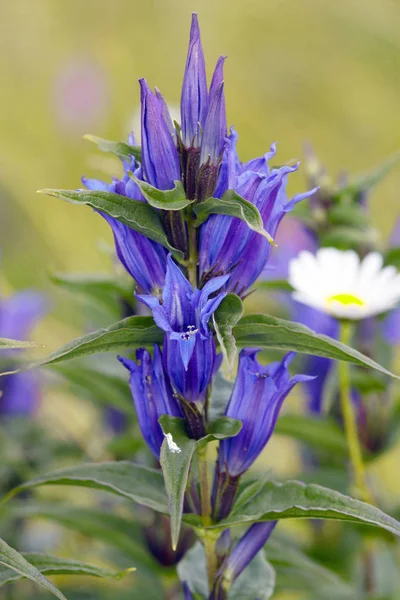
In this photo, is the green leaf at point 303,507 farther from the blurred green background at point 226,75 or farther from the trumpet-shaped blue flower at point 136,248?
the blurred green background at point 226,75

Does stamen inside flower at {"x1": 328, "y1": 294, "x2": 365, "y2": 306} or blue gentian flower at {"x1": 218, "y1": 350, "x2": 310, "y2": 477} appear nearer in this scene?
blue gentian flower at {"x1": 218, "y1": 350, "x2": 310, "y2": 477}

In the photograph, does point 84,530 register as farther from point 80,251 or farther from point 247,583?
point 80,251

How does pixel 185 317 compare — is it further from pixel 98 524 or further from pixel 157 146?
pixel 98 524

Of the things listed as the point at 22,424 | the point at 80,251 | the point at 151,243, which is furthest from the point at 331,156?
the point at 151,243

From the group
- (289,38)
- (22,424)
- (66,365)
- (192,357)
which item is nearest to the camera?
(192,357)

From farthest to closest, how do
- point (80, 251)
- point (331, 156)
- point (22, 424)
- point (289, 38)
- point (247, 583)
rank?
1. point (289, 38)
2. point (331, 156)
3. point (80, 251)
4. point (22, 424)
5. point (247, 583)

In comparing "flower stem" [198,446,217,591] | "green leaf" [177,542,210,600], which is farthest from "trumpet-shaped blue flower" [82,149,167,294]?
"green leaf" [177,542,210,600]

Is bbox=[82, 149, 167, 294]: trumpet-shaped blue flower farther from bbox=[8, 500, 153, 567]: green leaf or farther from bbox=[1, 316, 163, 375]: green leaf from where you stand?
bbox=[8, 500, 153, 567]: green leaf

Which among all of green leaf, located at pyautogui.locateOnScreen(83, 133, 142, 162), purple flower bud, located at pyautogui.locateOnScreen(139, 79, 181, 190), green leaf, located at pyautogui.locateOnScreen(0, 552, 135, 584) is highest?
green leaf, located at pyautogui.locateOnScreen(83, 133, 142, 162)
